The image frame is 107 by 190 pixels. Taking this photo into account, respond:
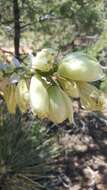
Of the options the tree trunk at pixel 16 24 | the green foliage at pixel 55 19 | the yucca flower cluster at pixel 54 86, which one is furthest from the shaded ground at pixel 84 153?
the yucca flower cluster at pixel 54 86

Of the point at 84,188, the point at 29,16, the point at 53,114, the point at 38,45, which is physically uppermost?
the point at 53,114

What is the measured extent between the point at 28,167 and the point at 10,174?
146 mm

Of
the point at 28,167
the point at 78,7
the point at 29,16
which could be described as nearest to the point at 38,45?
the point at 29,16

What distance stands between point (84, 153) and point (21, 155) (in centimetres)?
108

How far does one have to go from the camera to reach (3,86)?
1.86ft

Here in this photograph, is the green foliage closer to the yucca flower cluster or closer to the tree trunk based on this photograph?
the tree trunk

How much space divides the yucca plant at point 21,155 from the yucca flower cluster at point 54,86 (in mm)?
2836

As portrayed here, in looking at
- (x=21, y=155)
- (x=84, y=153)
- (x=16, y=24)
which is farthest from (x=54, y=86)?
(x=84, y=153)

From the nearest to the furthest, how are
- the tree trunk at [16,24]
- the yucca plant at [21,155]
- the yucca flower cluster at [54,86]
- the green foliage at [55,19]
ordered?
the yucca flower cluster at [54,86]
the yucca plant at [21,155]
the green foliage at [55,19]
the tree trunk at [16,24]

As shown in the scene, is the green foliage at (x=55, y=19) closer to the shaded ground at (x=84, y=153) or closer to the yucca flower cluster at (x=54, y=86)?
the shaded ground at (x=84, y=153)

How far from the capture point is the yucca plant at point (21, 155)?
3539 mm

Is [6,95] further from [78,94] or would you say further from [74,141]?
[74,141]

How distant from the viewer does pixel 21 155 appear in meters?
3.62

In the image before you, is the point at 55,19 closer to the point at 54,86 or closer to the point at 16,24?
the point at 16,24
